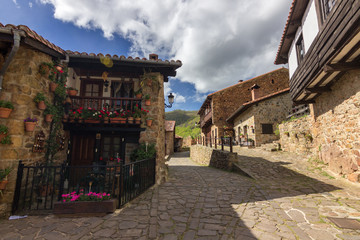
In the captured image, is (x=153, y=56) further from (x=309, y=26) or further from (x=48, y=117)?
(x=309, y=26)

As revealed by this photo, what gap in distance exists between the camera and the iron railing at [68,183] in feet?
14.0

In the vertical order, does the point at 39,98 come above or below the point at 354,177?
above

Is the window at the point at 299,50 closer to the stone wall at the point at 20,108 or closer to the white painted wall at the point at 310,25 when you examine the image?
the white painted wall at the point at 310,25

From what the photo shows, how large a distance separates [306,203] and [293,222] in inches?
53.0

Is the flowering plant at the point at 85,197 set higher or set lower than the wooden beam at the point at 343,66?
lower

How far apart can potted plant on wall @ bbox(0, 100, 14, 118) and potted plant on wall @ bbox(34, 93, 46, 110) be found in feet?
2.13

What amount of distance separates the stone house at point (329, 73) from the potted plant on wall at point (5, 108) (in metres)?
Answer: 8.65

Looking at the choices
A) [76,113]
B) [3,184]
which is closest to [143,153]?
[76,113]

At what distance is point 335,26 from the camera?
15.5 feet

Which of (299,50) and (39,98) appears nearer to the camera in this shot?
(39,98)

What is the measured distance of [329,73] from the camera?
234 inches

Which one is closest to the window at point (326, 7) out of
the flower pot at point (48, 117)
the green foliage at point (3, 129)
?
the flower pot at point (48, 117)

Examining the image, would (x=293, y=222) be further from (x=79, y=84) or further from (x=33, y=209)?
(x=79, y=84)

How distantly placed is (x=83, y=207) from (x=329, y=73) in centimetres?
852
